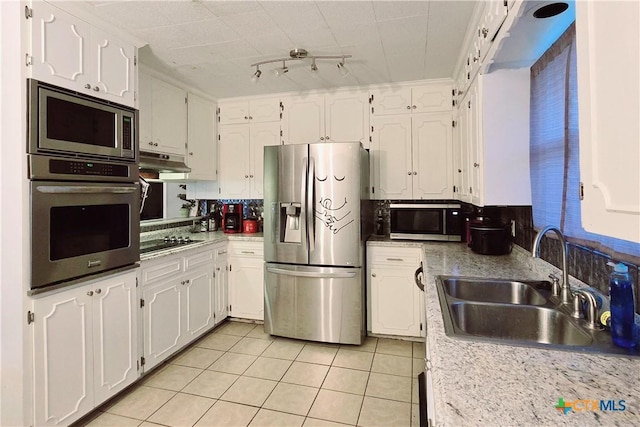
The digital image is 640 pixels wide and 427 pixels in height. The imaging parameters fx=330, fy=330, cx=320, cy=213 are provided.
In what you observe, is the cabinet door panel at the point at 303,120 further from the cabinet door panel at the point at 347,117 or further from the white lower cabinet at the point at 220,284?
the white lower cabinet at the point at 220,284

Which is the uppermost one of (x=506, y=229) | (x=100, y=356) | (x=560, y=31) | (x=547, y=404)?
(x=560, y=31)

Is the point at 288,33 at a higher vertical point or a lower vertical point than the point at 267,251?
higher

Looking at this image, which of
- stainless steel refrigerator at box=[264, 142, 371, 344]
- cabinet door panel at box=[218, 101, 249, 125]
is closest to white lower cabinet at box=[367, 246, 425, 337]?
stainless steel refrigerator at box=[264, 142, 371, 344]

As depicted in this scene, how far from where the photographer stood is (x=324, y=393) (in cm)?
224

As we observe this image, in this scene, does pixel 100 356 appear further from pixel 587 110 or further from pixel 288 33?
pixel 587 110

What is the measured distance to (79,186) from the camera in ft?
5.98

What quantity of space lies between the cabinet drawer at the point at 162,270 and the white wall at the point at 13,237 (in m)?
0.77

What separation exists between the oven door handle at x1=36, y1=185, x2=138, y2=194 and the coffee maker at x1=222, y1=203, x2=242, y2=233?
4.86ft

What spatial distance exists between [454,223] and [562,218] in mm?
1403


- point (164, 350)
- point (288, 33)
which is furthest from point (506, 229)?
point (164, 350)

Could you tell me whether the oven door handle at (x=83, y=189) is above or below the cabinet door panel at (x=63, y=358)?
above

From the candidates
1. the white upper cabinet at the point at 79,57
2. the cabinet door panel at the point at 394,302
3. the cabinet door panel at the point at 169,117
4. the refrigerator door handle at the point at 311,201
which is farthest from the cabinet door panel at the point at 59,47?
the cabinet door panel at the point at 394,302

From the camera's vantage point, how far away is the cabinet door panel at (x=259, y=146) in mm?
3641

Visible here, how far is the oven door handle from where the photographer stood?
168 centimetres
